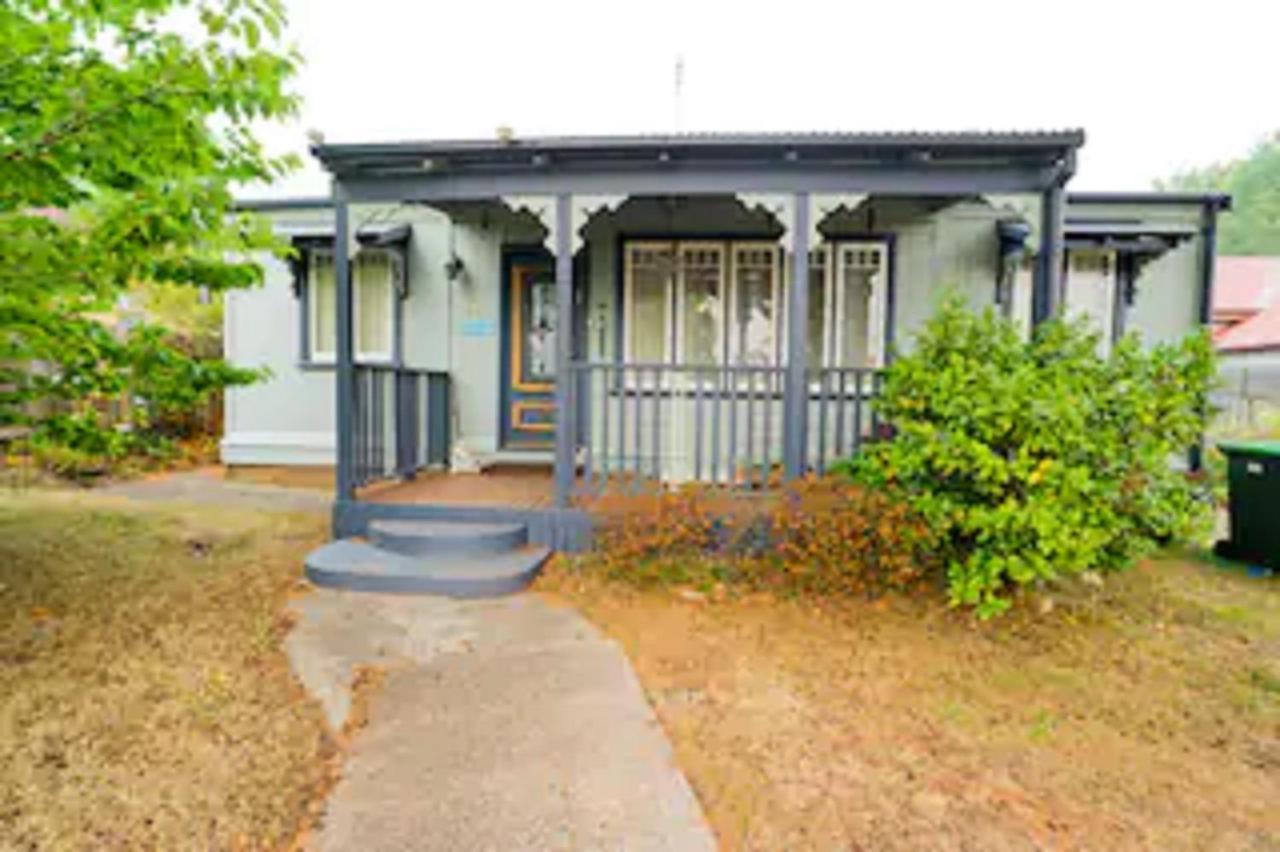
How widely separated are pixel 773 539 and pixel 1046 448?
187cm

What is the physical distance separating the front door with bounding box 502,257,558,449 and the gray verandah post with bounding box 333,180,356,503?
6.64 feet

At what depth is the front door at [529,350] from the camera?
7.12 meters

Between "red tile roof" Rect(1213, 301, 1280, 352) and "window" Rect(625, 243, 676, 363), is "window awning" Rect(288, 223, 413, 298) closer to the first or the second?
"window" Rect(625, 243, 676, 363)

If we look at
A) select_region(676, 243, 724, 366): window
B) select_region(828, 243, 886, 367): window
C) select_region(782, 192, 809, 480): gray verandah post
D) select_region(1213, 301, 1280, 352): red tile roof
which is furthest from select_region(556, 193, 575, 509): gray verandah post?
select_region(1213, 301, 1280, 352): red tile roof

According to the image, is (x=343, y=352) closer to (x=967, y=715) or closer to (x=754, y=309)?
(x=754, y=309)

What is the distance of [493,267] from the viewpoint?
23.4 ft

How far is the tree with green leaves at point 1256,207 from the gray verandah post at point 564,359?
124ft

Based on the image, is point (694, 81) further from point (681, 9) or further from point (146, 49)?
A: point (146, 49)

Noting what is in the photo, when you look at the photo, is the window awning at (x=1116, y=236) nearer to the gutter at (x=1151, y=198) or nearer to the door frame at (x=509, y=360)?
the gutter at (x=1151, y=198)

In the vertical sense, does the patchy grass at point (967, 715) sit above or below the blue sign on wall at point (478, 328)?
below

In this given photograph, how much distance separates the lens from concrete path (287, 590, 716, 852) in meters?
2.06

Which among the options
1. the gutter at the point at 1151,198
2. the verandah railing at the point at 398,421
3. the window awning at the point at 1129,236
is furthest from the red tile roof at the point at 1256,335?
the verandah railing at the point at 398,421

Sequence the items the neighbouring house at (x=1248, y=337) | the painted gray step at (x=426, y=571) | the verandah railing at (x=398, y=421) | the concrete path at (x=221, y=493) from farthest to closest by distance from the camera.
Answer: the neighbouring house at (x=1248, y=337), the concrete path at (x=221, y=493), the verandah railing at (x=398, y=421), the painted gray step at (x=426, y=571)

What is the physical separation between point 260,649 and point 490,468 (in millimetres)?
3662
